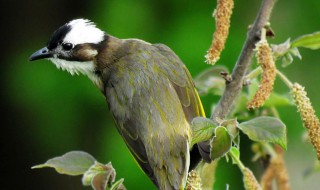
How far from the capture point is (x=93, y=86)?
5.15 metres

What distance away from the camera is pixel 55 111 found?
5.27 m

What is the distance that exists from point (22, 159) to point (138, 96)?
143 inches

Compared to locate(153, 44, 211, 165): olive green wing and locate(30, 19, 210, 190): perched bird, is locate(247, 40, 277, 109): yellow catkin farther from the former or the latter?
locate(153, 44, 211, 165): olive green wing

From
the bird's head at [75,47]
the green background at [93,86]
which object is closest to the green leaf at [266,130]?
the bird's head at [75,47]

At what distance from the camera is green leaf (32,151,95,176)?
190 cm

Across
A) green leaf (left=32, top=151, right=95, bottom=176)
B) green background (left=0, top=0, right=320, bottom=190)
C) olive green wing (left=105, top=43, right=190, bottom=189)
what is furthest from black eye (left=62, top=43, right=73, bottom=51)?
green background (left=0, top=0, right=320, bottom=190)

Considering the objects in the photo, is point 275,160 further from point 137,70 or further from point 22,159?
point 22,159

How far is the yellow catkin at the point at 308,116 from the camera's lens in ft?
6.04

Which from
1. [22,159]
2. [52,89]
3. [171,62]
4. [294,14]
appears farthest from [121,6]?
[171,62]

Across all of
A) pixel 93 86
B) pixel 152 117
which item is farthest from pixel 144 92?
pixel 93 86

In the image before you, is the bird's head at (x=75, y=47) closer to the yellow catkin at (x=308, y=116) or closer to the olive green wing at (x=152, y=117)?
the olive green wing at (x=152, y=117)

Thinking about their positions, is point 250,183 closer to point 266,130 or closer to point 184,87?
point 266,130

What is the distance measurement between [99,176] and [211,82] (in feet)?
1.60

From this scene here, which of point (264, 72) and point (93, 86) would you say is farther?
point (93, 86)
